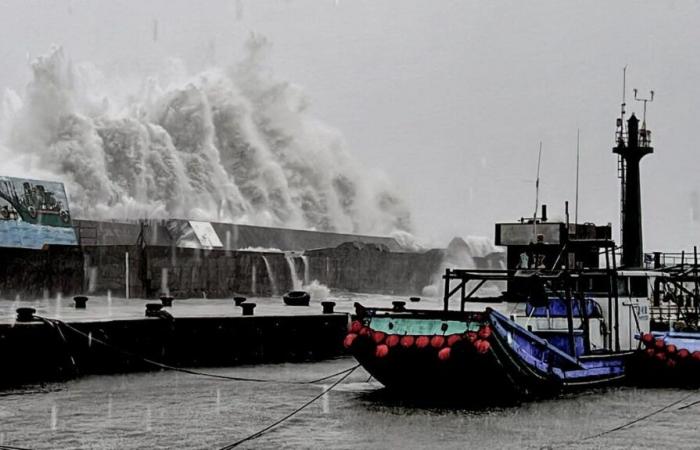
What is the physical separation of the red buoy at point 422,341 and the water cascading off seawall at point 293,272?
146 feet

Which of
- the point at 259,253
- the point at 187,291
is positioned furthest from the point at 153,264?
the point at 259,253

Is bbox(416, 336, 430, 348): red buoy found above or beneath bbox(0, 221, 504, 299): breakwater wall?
beneath

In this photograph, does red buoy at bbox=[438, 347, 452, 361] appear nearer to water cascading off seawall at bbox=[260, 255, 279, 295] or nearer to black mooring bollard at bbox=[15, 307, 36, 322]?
black mooring bollard at bbox=[15, 307, 36, 322]

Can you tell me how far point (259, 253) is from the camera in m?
61.0

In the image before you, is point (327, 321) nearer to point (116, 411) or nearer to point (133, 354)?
point (133, 354)

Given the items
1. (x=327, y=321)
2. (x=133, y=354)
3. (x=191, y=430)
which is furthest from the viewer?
(x=327, y=321)

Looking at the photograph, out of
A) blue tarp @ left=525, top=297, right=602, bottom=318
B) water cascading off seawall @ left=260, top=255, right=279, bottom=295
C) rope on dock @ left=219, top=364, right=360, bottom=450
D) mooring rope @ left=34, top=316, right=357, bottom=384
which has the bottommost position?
rope on dock @ left=219, top=364, right=360, bottom=450

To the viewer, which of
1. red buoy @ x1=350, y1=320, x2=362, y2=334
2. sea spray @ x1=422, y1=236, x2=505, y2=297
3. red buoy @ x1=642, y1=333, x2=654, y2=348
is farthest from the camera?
sea spray @ x1=422, y1=236, x2=505, y2=297

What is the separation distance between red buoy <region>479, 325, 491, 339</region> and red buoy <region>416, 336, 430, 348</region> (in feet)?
3.62

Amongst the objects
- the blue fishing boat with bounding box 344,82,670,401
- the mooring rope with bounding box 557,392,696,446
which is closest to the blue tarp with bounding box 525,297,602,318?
the blue fishing boat with bounding box 344,82,670,401

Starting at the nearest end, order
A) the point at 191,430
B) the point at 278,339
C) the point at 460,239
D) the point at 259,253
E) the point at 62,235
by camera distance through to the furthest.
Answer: the point at 191,430
the point at 278,339
the point at 62,235
the point at 259,253
the point at 460,239

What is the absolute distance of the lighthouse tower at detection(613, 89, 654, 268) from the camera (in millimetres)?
53531

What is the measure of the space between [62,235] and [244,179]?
71.0 meters

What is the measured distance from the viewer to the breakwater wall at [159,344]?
2244 cm
